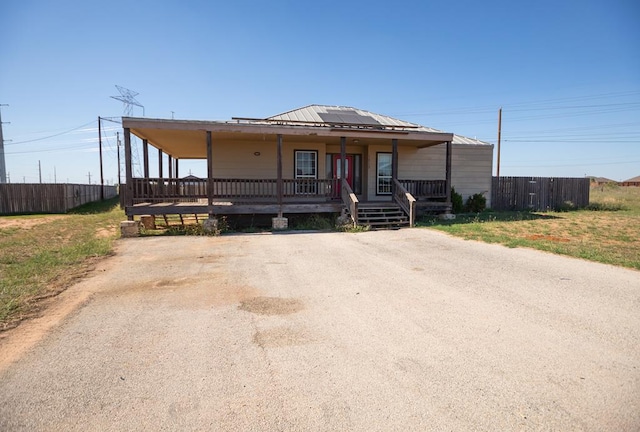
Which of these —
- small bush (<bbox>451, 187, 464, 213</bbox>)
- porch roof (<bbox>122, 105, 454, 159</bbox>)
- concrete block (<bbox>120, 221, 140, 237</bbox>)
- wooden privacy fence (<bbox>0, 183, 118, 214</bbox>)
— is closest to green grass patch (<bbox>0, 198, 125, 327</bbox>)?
concrete block (<bbox>120, 221, 140, 237</bbox>)

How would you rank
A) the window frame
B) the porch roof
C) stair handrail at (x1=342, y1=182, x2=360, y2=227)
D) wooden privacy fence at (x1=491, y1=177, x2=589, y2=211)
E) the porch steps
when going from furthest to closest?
wooden privacy fence at (x1=491, y1=177, x2=589, y2=211) < the window frame < the porch steps < stair handrail at (x1=342, y1=182, x2=360, y2=227) < the porch roof

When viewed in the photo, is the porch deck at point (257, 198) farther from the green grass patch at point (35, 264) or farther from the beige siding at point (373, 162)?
the green grass patch at point (35, 264)

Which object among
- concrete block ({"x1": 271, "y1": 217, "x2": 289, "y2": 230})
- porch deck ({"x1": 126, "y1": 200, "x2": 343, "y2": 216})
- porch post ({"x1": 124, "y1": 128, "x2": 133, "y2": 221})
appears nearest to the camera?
porch post ({"x1": 124, "y1": 128, "x2": 133, "y2": 221})

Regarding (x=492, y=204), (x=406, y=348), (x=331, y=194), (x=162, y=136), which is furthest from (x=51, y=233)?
(x=492, y=204)

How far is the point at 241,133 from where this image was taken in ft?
39.5

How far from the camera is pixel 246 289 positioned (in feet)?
17.9

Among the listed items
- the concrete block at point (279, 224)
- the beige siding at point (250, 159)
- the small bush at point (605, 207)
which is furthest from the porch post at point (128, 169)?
the small bush at point (605, 207)

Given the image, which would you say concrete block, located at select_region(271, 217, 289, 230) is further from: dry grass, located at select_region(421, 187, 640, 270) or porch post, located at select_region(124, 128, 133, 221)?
dry grass, located at select_region(421, 187, 640, 270)

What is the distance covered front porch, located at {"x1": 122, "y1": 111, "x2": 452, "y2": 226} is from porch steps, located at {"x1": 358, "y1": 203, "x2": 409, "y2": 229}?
16cm

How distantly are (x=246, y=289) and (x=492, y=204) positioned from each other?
53.0ft

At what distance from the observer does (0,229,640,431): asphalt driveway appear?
2.45 metres

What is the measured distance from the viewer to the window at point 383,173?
16.2m

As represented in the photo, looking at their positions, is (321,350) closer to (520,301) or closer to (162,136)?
(520,301)

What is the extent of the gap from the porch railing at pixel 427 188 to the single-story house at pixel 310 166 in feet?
0.13
